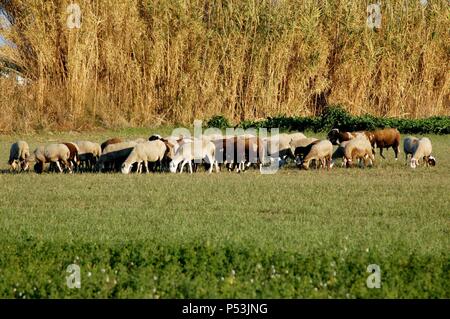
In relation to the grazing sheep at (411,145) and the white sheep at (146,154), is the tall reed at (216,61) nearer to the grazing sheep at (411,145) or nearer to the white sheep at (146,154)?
the white sheep at (146,154)

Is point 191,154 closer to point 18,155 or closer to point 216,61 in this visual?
point 18,155

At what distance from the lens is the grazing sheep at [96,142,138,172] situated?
16.9 meters

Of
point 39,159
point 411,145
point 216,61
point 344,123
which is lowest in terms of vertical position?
point 39,159

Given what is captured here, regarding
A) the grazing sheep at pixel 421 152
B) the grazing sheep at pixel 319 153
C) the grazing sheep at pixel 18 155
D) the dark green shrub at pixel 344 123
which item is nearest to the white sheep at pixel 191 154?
the grazing sheep at pixel 319 153

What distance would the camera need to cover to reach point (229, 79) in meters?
28.5

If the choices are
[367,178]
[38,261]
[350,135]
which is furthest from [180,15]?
[38,261]

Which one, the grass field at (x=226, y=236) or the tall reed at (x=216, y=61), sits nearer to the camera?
the grass field at (x=226, y=236)

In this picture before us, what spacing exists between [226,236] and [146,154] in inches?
305

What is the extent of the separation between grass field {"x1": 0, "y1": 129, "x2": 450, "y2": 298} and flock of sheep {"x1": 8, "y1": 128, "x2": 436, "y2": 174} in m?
1.57

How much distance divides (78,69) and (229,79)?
5.48 meters

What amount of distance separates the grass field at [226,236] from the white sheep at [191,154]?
4.68ft

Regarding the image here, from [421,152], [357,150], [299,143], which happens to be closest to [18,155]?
[299,143]

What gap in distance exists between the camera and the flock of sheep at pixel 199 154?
16.7 m

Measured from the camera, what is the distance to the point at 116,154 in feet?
55.6
